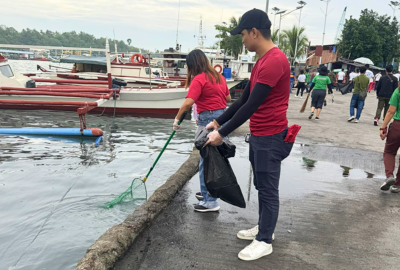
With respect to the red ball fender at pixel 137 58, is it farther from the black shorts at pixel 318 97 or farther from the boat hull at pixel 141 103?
the black shorts at pixel 318 97

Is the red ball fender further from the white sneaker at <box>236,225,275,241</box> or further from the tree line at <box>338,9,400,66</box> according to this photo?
the tree line at <box>338,9,400,66</box>

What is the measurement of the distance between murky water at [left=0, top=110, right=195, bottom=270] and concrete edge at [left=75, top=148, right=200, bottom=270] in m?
0.70

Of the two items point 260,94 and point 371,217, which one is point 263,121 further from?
point 371,217

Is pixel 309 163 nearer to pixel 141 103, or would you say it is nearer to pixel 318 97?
pixel 318 97

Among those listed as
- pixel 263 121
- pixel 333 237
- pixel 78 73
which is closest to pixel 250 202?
pixel 333 237

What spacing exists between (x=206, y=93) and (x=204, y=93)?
22 millimetres

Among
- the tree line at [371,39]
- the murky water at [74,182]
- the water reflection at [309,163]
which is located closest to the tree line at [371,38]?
the tree line at [371,39]

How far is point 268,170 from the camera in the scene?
2682mm

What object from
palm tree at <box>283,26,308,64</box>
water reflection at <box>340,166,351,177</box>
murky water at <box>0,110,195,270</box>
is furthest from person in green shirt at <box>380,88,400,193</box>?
palm tree at <box>283,26,308,64</box>

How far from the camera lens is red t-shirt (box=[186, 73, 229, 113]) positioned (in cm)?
355

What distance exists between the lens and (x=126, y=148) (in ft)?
28.5

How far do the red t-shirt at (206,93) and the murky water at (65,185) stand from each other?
5.97 ft

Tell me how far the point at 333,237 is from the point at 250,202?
1084 millimetres

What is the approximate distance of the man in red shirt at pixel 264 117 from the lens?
8.15 ft
